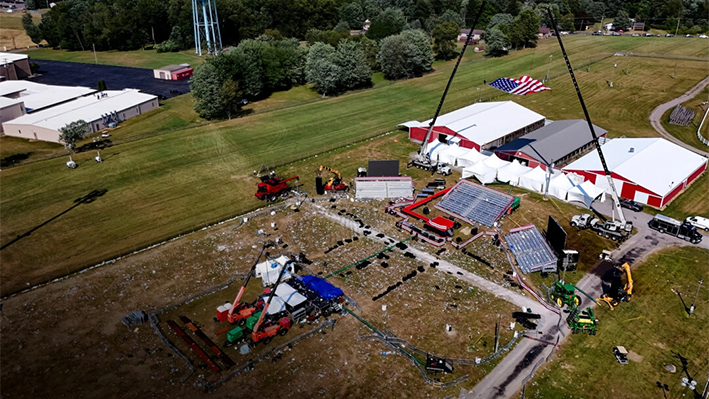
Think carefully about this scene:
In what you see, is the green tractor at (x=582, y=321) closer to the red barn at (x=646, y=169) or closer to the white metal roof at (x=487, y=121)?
the red barn at (x=646, y=169)

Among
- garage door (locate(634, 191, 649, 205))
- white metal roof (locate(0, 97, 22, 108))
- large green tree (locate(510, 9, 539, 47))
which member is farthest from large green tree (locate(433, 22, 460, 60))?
white metal roof (locate(0, 97, 22, 108))

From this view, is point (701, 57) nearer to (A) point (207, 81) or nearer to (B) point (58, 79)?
(A) point (207, 81)

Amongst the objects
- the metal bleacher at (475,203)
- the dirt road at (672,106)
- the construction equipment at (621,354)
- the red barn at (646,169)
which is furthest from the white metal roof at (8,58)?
the dirt road at (672,106)

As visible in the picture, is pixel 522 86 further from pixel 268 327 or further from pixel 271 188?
pixel 268 327

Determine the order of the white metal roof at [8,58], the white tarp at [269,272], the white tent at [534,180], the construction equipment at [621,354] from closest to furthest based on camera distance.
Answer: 1. the construction equipment at [621,354]
2. the white tarp at [269,272]
3. the white tent at [534,180]
4. the white metal roof at [8,58]

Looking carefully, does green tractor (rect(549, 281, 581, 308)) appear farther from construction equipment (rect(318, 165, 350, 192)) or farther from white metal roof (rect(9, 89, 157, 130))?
white metal roof (rect(9, 89, 157, 130))

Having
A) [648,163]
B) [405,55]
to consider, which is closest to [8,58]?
[405,55]

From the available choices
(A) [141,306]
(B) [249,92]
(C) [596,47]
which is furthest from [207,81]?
(C) [596,47]
